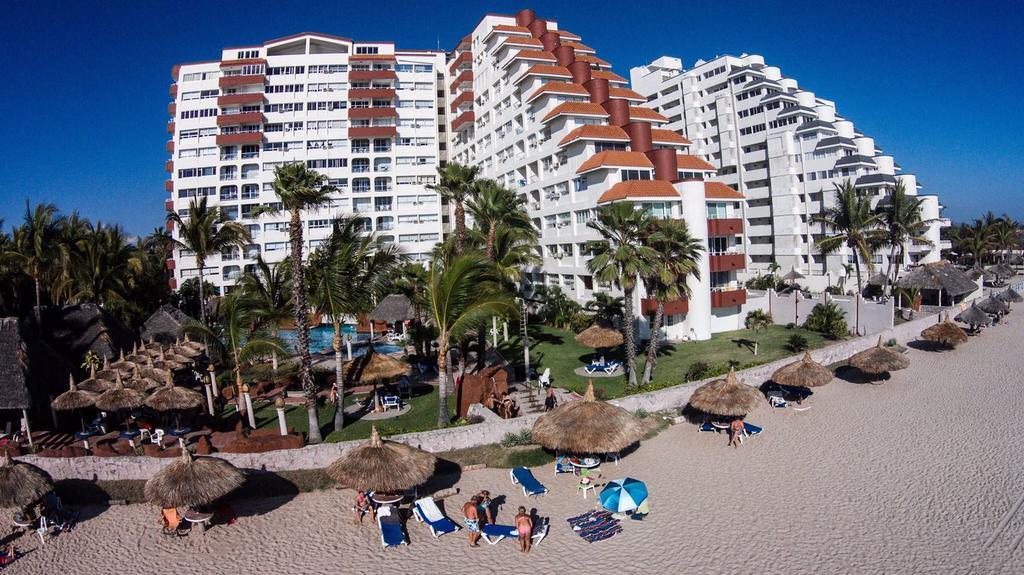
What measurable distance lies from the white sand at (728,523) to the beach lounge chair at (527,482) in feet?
1.02

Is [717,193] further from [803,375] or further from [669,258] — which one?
[803,375]

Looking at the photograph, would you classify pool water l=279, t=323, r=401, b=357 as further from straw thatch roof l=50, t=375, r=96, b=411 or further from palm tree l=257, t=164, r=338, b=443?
palm tree l=257, t=164, r=338, b=443

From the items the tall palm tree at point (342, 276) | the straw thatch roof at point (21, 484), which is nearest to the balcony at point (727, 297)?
the tall palm tree at point (342, 276)

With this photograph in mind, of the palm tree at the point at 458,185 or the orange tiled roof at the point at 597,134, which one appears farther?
the orange tiled roof at the point at 597,134

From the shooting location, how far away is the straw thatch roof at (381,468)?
46.2 ft

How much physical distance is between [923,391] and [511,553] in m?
19.3

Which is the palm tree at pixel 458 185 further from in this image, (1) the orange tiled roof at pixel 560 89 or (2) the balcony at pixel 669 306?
(1) the orange tiled roof at pixel 560 89

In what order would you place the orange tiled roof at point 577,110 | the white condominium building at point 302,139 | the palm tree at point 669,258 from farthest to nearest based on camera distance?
the white condominium building at point 302,139, the orange tiled roof at point 577,110, the palm tree at point 669,258

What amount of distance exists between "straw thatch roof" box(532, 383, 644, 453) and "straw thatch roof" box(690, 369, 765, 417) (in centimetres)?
350

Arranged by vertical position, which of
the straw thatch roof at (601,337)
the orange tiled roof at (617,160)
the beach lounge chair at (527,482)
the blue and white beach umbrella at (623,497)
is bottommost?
the beach lounge chair at (527,482)

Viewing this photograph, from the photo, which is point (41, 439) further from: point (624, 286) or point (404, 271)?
point (624, 286)

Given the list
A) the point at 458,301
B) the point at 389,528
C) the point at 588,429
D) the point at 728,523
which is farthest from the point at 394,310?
the point at 728,523

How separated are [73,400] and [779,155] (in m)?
56.5

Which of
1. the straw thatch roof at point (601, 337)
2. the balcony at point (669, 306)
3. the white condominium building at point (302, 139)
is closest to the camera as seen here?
the straw thatch roof at point (601, 337)
